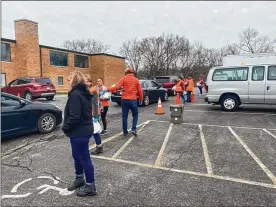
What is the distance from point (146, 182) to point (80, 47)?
66.1m

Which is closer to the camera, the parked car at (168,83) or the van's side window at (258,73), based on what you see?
the van's side window at (258,73)

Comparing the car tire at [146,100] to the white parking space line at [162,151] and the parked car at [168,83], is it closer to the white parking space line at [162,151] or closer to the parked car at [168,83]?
the white parking space line at [162,151]

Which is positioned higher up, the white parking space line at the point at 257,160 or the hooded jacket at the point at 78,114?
the hooded jacket at the point at 78,114

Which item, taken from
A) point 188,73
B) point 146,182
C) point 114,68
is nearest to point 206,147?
point 146,182

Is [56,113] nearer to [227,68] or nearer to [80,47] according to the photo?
[227,68]

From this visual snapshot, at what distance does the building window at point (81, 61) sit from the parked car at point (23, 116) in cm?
2525

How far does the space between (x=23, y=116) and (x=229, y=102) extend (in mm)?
8374

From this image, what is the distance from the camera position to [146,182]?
3922 millimetres

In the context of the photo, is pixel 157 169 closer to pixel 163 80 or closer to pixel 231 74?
pixel 231 74

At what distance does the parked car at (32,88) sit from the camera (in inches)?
623

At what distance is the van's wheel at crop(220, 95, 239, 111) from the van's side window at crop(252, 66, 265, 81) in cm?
118

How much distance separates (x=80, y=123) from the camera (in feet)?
11.0

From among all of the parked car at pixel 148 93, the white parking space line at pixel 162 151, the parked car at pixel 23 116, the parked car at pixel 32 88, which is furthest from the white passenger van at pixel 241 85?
the parked car at pixel 32 88

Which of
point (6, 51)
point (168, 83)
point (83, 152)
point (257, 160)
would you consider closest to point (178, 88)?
point (168, 83)
